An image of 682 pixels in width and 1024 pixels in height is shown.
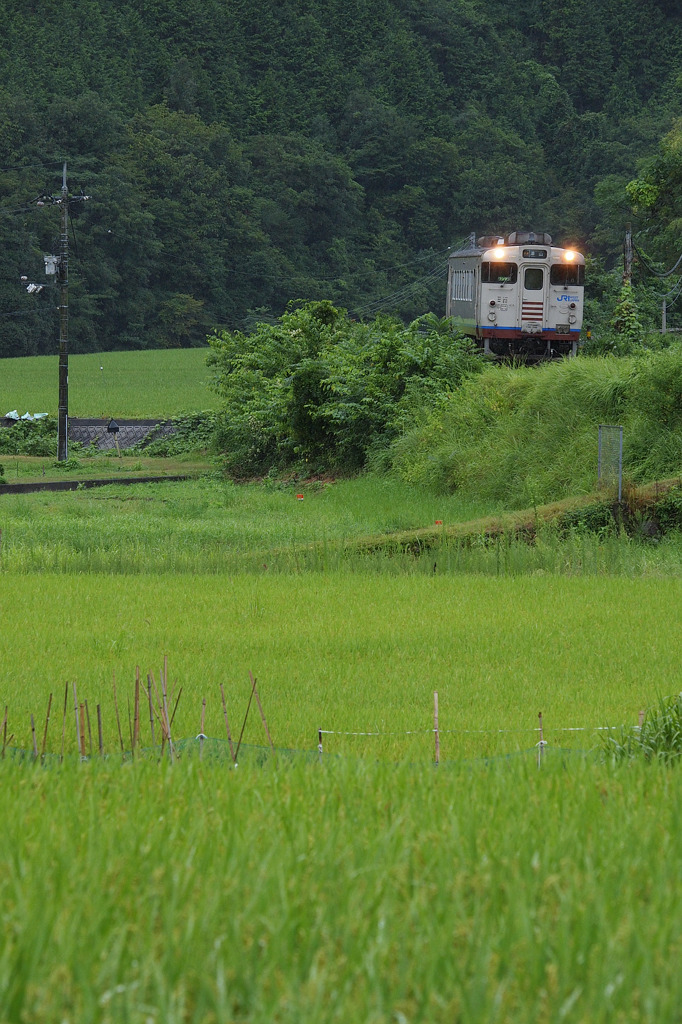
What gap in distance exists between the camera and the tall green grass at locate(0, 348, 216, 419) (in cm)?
5231

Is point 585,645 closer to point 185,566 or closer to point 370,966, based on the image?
point 185,566

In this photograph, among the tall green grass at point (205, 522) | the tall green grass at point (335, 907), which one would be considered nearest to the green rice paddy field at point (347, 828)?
the tall green grass at point (335, 907)

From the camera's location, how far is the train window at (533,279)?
34312 mm

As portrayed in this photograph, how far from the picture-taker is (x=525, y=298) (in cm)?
3419

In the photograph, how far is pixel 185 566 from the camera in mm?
16469

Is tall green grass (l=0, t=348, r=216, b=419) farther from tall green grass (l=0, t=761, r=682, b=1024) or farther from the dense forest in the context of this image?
tall green grass (l=0, t=761, r=682, b=1024)

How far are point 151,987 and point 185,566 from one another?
1414cm

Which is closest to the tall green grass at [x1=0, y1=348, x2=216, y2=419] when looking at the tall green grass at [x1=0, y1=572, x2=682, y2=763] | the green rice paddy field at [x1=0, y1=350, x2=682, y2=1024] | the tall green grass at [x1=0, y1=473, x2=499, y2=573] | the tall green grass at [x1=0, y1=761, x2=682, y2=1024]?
the tall green grass at [x1=0, y1=473, x2=499, y2=573]

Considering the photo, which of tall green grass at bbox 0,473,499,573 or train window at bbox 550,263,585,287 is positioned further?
train window at bbox 550,263,585,287

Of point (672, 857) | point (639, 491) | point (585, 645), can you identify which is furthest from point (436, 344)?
point (672, 857)

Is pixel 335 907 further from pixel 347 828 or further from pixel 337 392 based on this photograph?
pixel 337 392

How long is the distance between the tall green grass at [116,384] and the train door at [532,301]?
39.9 ft

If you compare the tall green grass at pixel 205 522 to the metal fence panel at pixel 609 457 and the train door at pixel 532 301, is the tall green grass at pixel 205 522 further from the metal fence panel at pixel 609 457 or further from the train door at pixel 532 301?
the train door at pixel 532 301

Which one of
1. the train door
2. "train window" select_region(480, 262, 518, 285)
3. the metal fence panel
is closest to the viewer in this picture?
the metal fence panel
